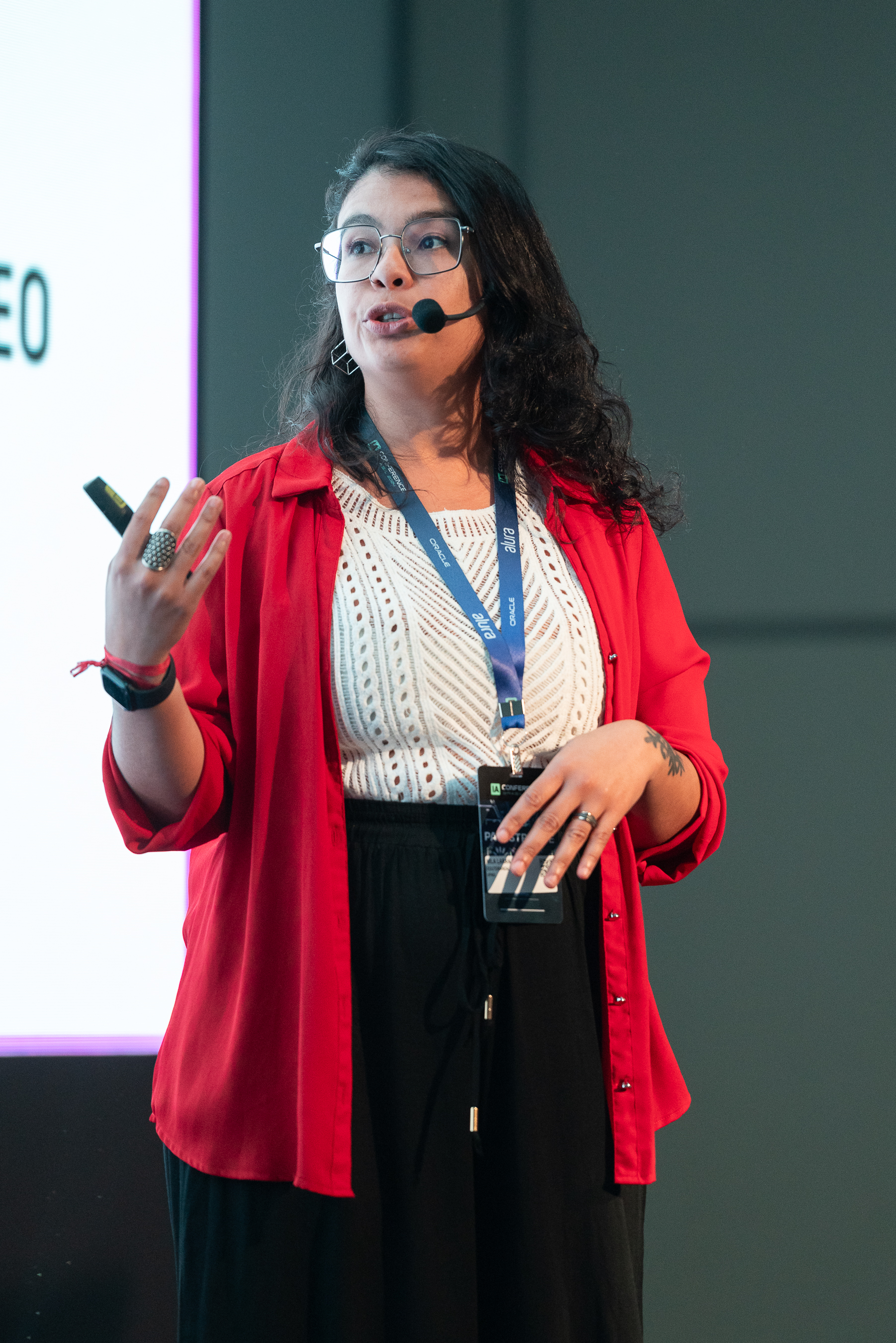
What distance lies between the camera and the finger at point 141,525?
937mm

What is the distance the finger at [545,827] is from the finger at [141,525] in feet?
1.47

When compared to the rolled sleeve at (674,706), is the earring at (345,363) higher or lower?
higher

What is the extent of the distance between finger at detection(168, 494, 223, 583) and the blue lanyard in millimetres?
322

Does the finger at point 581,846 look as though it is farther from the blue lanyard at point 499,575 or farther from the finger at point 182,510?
the finger at point 182,510

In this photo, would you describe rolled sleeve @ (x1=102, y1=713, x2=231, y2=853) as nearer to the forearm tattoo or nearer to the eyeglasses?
the forearm tattoo

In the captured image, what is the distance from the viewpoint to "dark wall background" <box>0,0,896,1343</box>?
2.20m

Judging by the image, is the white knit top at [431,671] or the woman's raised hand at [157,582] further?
the white knit top at [431,671]

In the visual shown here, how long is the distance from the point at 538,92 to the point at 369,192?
1.03 m

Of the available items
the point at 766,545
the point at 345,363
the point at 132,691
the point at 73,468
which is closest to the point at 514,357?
the point at 345,363

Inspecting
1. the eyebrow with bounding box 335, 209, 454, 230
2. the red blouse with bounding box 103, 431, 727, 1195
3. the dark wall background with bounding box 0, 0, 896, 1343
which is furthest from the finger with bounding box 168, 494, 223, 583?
the dark wall background with bounding box 0, 0, 896, 1343

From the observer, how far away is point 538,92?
84.7 inches

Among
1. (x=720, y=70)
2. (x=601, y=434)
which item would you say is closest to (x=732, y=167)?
(x=720, y=70)

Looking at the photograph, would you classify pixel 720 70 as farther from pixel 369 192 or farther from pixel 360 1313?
pixel 360 1313

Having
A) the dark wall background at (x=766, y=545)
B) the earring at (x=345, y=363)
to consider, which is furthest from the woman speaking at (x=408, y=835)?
the dark wall background at (x=766, y=545)
